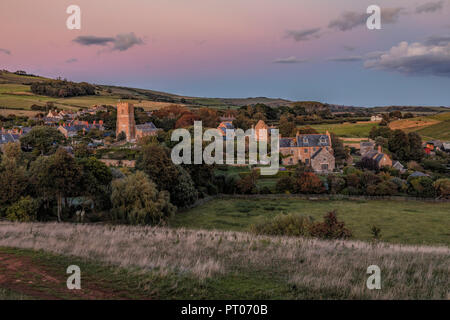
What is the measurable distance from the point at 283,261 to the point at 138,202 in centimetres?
2276

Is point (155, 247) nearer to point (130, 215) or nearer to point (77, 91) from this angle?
point (130, 215)

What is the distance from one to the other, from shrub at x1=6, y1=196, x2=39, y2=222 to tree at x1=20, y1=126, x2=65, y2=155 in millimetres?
44068

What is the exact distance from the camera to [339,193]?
174 ft

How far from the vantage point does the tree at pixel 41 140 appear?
73438 millimetres

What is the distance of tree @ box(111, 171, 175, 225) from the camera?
3250 centimetres

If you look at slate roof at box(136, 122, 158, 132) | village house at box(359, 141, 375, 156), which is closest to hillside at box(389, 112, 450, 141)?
village house at box(359, 141, 375, 156)

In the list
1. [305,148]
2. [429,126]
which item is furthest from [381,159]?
[429,126]

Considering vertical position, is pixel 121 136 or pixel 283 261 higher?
pixel 121 136

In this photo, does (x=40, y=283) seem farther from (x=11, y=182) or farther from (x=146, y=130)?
(x=146, y=130)

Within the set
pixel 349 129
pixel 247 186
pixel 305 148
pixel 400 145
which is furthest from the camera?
pixel 349 129

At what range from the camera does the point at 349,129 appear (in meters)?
114

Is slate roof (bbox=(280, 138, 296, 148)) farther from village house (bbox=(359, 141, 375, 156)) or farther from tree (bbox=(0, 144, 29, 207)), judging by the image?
tree (bbox=(0, 144, 29, 207))
